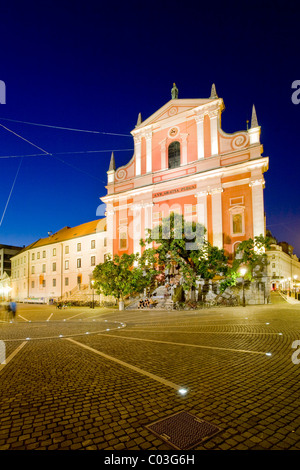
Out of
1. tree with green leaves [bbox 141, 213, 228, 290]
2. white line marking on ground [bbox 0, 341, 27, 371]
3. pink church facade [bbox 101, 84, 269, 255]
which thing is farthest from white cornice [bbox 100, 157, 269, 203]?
white line marking on ground [bbox 0, 341, 27, 371]

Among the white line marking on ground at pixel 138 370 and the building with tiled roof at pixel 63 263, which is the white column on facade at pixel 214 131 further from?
the white line marking on ground at pixel 138 370

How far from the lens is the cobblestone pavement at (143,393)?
11.6 ft

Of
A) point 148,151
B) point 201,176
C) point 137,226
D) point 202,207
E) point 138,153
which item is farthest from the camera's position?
point 138,153

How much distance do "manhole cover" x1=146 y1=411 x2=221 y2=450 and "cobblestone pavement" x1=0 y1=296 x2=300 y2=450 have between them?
0.09m

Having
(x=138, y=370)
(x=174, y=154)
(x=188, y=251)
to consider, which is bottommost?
(x=138, y=370)

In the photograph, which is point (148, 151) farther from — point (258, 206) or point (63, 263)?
point (63, 263)

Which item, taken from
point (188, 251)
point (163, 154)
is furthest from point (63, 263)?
point (188, 251)

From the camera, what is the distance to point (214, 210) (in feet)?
101

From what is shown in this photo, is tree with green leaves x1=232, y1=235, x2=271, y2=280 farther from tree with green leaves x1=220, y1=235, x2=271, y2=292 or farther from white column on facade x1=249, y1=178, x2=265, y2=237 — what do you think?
white column on facade x1=249, y1=178, x2=265, y2=237

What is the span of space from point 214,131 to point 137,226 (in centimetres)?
1440

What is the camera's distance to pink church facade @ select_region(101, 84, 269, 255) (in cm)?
2956

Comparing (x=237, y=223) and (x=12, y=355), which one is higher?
(x=237, y=223)

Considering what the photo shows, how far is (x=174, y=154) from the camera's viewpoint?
3528 centimetres

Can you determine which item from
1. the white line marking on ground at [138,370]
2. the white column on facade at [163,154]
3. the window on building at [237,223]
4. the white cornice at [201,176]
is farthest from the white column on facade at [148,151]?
the white line marking on ground at [138,370]
